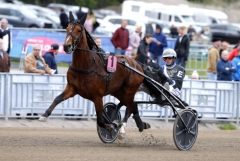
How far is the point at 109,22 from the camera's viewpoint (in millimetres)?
36219

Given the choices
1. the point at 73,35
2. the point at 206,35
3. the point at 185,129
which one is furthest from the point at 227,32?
the point at 73,35

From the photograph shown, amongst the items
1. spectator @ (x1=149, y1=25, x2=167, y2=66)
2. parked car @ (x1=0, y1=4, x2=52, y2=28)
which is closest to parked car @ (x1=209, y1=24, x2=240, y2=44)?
parked car @ (x1=0, y1=4, x2=52, y2=28)

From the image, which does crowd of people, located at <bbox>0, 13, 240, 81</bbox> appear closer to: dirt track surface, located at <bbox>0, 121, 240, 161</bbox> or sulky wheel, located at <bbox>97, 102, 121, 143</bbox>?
dirt track surface, located at <bbox>0, 121, 240, 161</bbox>

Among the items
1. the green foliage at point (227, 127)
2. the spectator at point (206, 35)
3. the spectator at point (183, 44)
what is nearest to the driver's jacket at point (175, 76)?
the green foliage at point (227, 127)

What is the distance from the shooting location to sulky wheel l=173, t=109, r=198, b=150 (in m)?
10.2

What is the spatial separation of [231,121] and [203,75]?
6.15 metres

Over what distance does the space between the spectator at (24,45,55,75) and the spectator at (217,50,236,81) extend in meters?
4.20

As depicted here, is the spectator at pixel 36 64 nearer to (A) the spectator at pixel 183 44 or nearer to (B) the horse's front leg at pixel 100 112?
(B) the horse's front leg at pixel 100 112

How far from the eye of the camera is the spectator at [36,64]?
13258 mm

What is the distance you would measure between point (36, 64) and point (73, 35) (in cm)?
422

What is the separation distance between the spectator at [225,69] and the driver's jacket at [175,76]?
476cm

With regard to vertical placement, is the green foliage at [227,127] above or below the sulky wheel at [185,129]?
below

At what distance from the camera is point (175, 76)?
1072 centimetres

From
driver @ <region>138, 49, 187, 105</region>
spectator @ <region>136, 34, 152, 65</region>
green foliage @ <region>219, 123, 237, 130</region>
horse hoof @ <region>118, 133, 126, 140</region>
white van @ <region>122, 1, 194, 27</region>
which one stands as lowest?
green foliage @ <region>219, 123, 237, 130</region>
